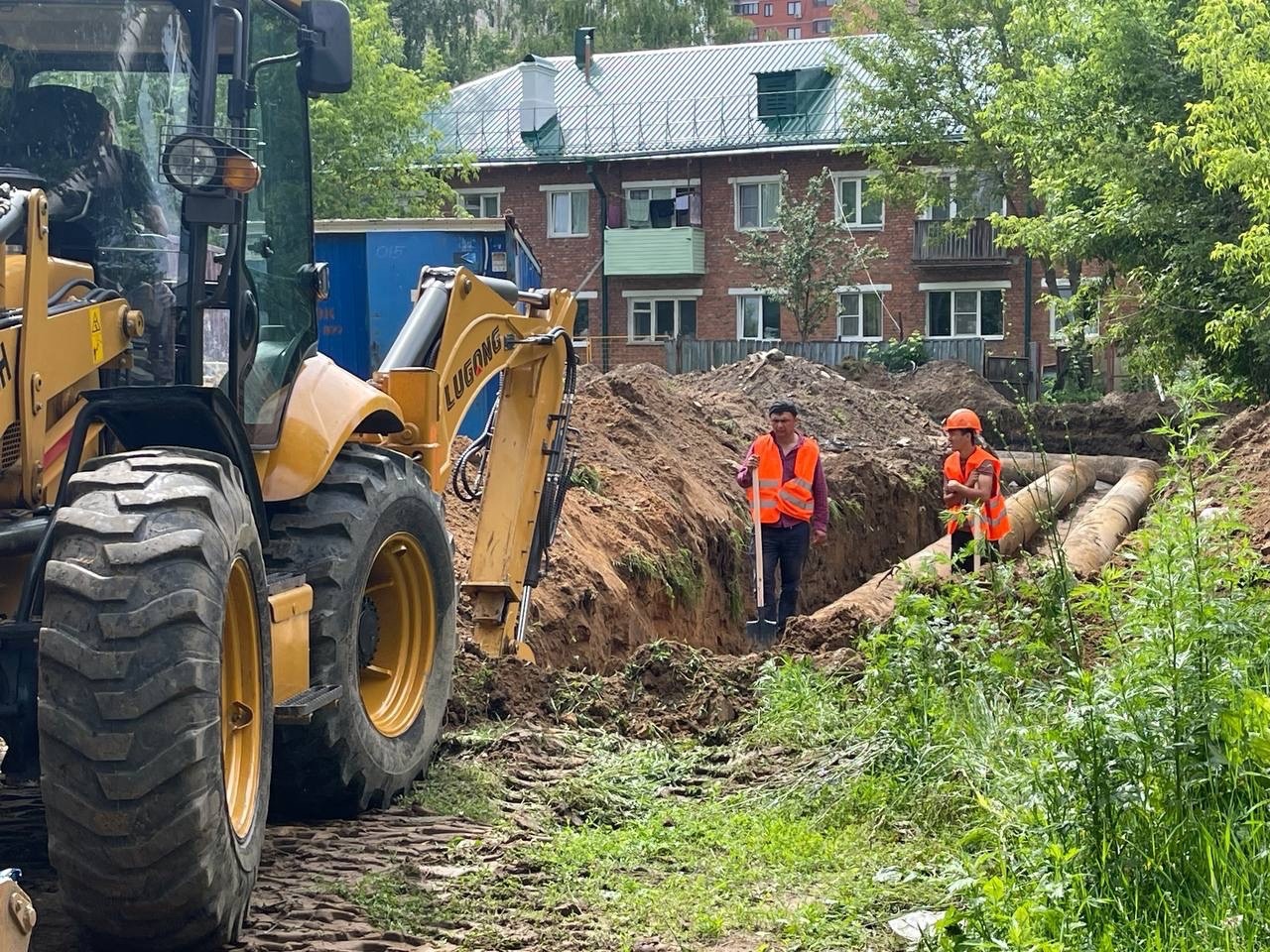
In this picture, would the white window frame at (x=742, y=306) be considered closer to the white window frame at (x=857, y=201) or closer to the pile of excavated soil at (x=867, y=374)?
the white window frame at (x=857, y=201)

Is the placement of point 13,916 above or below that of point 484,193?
below

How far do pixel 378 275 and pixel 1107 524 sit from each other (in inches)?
304

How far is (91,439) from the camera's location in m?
5.14

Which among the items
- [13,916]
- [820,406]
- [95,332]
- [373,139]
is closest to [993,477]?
[95,332]

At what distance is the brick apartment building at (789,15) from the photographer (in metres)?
109

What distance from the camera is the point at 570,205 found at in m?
45.1

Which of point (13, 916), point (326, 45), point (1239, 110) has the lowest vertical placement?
point (13, 916)

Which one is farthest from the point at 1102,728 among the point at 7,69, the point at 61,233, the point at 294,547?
the point at 7,69

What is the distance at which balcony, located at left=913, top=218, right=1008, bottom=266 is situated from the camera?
40156 mm

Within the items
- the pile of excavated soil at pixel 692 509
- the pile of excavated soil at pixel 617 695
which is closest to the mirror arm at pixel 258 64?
the pile of excavated soil at pixel 617 695

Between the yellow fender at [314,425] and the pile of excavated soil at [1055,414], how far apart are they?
66.2 ft

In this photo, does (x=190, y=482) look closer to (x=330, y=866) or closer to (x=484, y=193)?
(x=330, y=866)

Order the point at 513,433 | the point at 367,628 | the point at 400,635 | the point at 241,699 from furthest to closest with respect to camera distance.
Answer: the point at 513,433 < the point at 400,635 < the point at 367,628 < the point at 241,699

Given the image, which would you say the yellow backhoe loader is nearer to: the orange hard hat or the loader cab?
the loader cab
